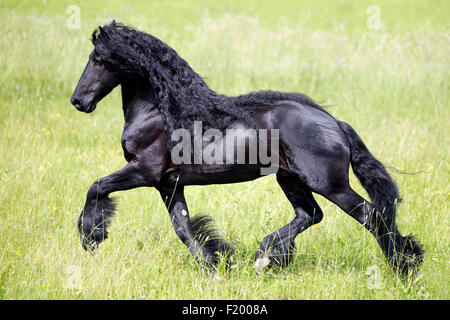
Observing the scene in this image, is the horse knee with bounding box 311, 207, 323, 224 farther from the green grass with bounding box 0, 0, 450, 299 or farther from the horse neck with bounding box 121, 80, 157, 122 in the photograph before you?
the horse neck with bounding box 121, 80, 157, 122

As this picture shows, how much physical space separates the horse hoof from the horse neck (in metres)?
1.47

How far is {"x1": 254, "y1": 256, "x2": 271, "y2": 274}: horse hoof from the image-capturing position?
13.7 feet

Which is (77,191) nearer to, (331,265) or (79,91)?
(79,91)

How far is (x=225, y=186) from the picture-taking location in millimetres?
6543

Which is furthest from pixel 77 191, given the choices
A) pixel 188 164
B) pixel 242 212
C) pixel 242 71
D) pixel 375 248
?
pixel 242 71

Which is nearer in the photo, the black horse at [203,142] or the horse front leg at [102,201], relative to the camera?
the black horse at [203,142]

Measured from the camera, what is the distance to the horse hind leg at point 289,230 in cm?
428

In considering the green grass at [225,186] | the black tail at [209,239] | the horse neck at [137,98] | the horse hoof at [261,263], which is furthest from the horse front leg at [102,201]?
the horse hoof at [261,263]

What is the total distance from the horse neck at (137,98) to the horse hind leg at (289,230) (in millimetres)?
1221

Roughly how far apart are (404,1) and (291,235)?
19.2m

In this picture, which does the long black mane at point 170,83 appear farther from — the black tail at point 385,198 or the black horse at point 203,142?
the black tail at point 385,198

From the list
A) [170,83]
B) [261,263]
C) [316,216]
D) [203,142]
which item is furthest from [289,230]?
[170,83]

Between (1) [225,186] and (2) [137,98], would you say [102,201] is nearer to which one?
(2) [137,98]

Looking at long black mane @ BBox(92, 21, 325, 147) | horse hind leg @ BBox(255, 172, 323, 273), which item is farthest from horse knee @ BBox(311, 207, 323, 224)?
long black mane @ BBox(92, 21, 325, 147)
